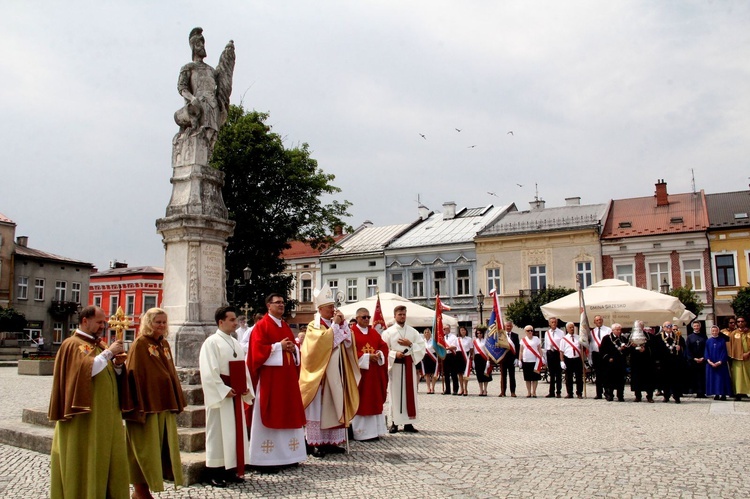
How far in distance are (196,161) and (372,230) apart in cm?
3943

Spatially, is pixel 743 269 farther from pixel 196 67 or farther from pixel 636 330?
pixel 196 67

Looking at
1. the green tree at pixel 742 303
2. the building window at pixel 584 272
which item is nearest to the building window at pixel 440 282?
the building window at pixel 584 272

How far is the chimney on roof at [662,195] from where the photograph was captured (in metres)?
39.7

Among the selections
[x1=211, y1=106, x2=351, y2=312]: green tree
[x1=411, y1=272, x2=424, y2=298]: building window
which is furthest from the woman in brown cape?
[x1=411, y1=272, x2=424, y2=298]: building window

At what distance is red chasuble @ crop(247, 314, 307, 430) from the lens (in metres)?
7.15

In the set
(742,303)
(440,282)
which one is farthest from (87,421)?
(440,282)

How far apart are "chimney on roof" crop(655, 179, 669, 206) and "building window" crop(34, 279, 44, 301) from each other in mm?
44733

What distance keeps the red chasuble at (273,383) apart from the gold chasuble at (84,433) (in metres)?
2.04

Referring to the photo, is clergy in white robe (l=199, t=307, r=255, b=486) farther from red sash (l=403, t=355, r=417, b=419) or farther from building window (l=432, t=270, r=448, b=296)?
building window (l=432, t=270, r=448, b=296)

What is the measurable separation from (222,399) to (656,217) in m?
37.1

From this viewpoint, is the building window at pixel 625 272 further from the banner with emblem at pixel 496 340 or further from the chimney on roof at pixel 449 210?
the banner with emblem at pixel 496 340

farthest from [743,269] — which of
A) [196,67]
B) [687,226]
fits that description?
[196,67]

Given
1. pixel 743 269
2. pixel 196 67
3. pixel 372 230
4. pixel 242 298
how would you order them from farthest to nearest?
1. pixel 372 230
2. pixel 743 269
3. pixel 242 298
4. pixel 196 67

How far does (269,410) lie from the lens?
7.16m
